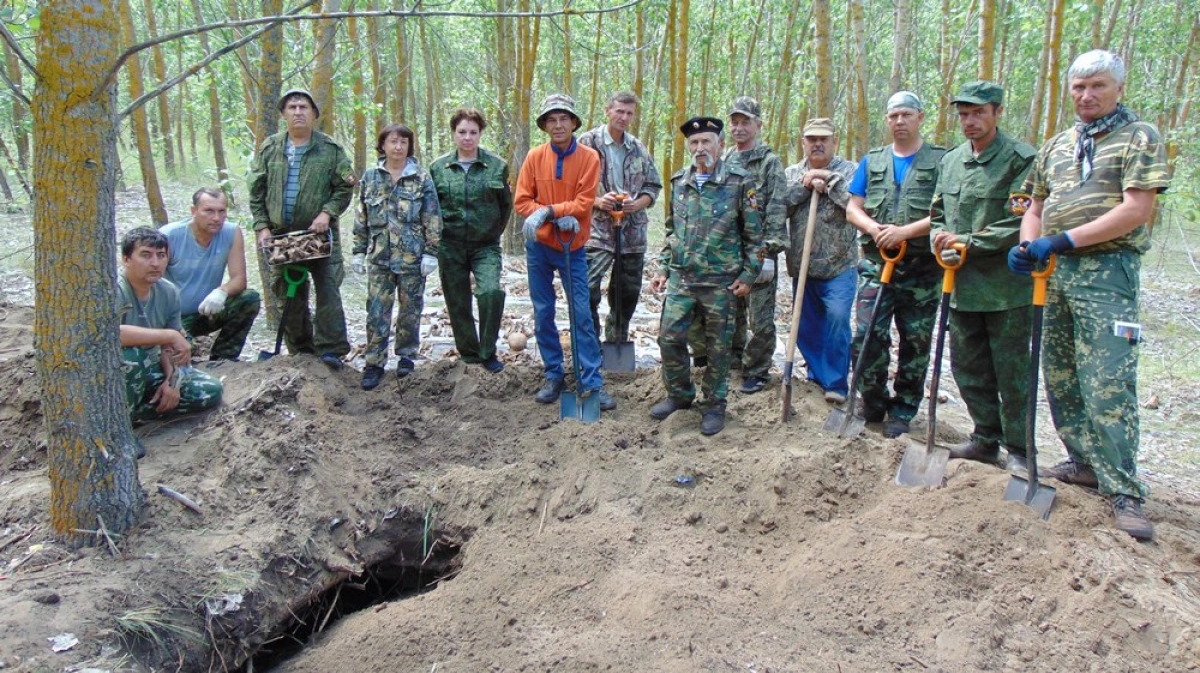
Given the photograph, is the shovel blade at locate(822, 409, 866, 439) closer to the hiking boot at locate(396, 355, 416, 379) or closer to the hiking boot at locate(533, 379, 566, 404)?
the hiking boot at locate(533, 379, 566, 404)

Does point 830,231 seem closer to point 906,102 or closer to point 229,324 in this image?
point 906,102

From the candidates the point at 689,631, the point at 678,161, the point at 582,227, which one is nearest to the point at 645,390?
the point at 582,227

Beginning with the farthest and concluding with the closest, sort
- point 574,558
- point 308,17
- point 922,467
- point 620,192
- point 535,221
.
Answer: point 620,192 → point 535,221 → point 922,467 → point 574,558 → point 308,17

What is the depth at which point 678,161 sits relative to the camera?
1160 centimetres

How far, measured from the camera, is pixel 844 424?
4.84m

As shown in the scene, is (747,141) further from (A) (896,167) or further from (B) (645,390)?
(B) (645,390)

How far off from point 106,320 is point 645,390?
3566 millimetres

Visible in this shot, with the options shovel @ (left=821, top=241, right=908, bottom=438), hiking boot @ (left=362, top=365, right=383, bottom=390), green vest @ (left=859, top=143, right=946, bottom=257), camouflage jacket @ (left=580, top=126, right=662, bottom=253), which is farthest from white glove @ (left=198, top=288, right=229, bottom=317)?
green vest @ (left=859, top=143, right=946, bottom=257)

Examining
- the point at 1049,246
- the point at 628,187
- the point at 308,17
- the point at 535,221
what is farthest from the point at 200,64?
the point at 628,187

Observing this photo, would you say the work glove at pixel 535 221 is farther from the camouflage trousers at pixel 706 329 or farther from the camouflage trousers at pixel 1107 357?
the camouflage trousers at pixel 1107 357

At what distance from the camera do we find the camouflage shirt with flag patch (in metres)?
3.42

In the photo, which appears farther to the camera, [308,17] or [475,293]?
Result: [475,293]

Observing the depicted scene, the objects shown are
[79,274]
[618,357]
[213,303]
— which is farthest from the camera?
[618,357]

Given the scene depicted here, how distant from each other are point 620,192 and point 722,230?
3.94 feet
